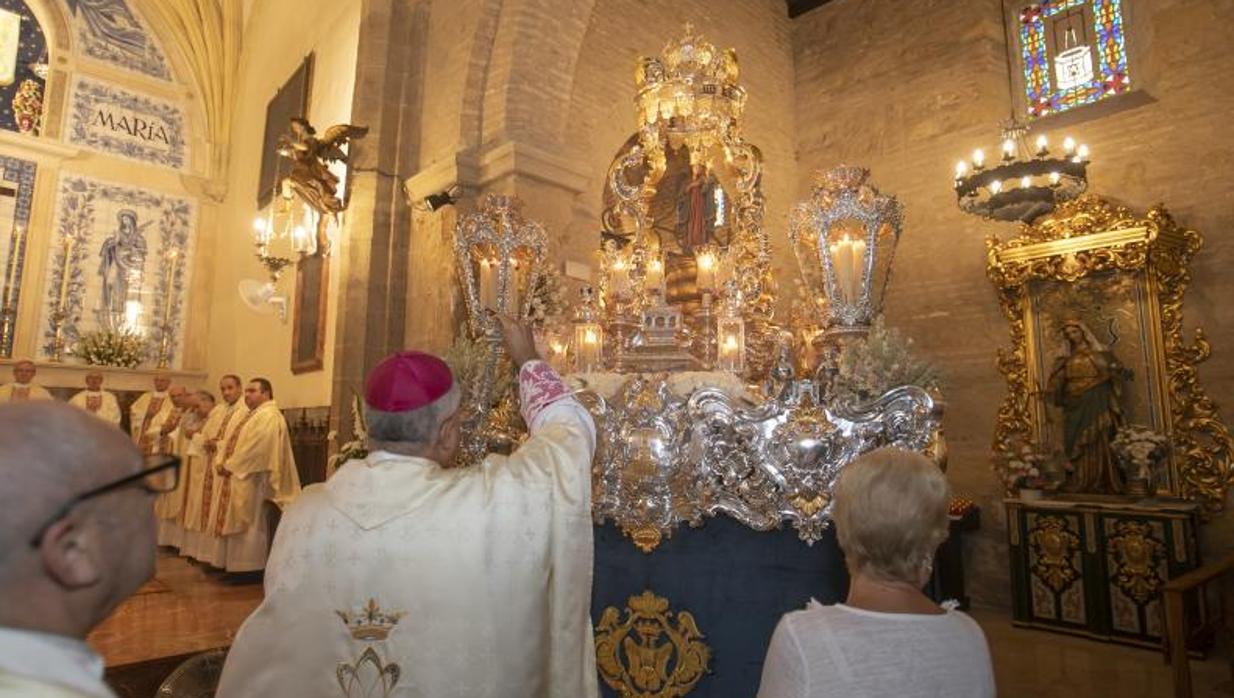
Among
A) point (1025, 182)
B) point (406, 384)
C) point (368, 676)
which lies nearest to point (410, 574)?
point (368, 676)

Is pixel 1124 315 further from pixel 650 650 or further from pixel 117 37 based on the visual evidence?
pixel 117 37

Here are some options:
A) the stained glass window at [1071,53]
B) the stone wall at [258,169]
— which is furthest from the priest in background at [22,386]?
the stained glass window at [1071,53]

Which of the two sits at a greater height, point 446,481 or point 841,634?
point 446,481

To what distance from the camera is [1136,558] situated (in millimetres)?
6375

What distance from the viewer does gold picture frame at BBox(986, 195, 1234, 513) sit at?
22.2ft

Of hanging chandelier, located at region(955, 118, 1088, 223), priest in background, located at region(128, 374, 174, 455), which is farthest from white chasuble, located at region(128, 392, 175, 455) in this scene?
hanging chandelier, located at region(955, 118, 1088, 223)

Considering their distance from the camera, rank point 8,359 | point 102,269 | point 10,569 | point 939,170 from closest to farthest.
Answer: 1. point 10,569
2. point 939,170
3. point 8,359
4. point 102,269

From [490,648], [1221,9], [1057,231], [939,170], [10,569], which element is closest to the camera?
[10,569]

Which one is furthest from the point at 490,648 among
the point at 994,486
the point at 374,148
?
the point at 994,486

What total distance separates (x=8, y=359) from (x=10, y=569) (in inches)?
490

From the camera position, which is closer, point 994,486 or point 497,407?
point 497,407

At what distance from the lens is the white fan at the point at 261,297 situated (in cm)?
930

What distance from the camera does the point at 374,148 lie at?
24.4ft

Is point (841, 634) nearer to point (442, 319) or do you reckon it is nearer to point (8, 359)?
point (442, 319)
